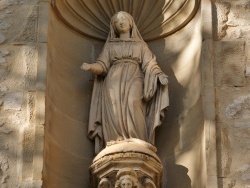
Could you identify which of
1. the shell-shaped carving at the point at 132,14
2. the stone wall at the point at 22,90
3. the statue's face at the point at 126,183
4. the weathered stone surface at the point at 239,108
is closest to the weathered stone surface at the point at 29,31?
the stone wall at the point at 22,90

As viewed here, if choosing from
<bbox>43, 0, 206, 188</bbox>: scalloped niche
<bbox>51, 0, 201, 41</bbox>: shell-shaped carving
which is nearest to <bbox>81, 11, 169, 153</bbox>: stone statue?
<bbox>43, 0, 206, 188</bbox>: scalloped niche

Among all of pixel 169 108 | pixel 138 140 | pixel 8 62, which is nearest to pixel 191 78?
pixel 169 108

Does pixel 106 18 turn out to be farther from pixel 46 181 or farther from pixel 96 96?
pixel 46 181

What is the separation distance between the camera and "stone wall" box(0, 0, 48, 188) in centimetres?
944

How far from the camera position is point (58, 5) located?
34.5 ft

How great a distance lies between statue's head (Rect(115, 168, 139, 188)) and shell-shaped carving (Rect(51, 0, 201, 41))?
1728 mm

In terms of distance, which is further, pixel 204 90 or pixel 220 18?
pixel 220 18

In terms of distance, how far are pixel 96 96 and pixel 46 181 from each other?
1063 mm

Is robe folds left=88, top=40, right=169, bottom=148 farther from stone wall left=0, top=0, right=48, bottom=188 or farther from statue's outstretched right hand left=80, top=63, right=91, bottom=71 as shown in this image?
stone wall left=0, top=0, right=48, bottom=188

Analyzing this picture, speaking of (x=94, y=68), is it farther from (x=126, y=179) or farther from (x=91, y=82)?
(x=126, y=179)

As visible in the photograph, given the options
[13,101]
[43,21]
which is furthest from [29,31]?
[13,101]

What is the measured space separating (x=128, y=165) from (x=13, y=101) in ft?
3.74

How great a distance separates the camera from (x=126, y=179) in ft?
30.8

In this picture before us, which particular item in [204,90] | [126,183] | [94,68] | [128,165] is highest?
[94,68]
